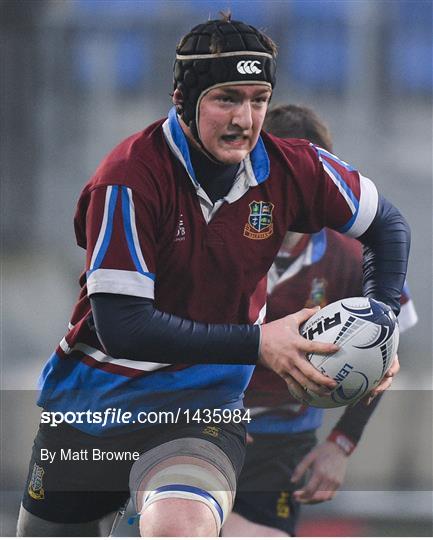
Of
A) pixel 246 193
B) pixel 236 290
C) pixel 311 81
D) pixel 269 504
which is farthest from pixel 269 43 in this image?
pixel 269 504

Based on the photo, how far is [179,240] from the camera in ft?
9.43

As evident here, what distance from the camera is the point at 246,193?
9.76ft

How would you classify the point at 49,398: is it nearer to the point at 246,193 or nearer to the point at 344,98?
the point at 246,193

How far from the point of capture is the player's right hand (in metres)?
2.70

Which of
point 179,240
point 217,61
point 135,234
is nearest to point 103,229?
point 135,234

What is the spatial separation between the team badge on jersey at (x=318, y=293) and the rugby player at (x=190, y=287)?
57cm

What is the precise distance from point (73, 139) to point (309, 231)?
49.5 inches

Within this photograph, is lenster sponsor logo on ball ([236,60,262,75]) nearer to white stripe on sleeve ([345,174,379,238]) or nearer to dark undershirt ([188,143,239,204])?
dark undershirt ([188,143,239,204])

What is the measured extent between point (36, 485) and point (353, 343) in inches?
41.6

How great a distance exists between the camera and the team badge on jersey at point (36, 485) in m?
3.18

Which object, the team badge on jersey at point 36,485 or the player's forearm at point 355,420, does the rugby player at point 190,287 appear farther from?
the player's forearm at point 355,420

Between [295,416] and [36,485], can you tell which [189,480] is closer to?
[36,485]

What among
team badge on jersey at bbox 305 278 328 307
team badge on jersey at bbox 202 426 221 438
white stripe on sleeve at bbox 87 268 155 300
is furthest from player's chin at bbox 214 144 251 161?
team badge on jersey at bbox 305 278 328 307

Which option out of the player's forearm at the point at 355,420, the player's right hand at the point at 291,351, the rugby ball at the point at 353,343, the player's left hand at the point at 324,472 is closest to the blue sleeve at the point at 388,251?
the rugby ball at the point at 353,343
